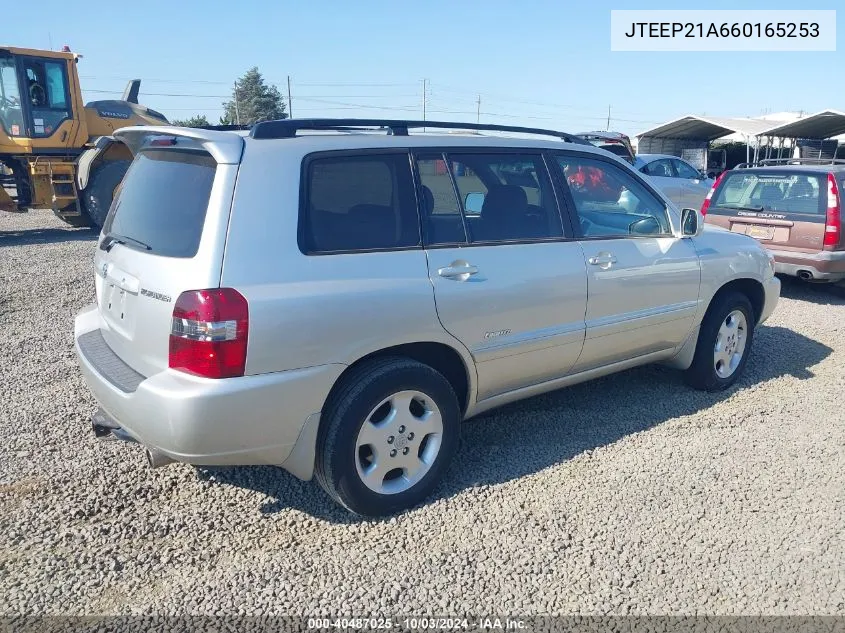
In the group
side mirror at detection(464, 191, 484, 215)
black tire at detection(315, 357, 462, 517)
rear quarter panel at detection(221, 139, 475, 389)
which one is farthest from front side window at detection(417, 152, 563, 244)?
black tire at detection(315, 357, 462, 517)

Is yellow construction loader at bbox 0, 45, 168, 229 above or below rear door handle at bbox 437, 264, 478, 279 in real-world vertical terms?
above

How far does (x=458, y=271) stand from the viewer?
10.9ft

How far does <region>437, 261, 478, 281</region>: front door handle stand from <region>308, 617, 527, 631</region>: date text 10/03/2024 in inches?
61.0

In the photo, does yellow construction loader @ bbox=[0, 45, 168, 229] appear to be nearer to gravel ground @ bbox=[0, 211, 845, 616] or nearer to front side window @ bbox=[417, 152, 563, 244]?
gravel ground @ bbox=[0, 211, 845, 616]

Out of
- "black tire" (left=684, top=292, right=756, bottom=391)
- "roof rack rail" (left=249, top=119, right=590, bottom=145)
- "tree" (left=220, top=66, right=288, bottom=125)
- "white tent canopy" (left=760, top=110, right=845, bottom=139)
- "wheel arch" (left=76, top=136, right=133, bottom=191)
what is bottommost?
"black tire" (left=684, top=292, right=756, bottom=391)

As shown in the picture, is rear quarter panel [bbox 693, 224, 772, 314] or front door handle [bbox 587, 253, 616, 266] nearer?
front door handle [bbox 587, 253, 616, 266]

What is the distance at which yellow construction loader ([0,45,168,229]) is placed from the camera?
40.2 feet

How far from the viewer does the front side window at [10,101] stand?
12.1 m

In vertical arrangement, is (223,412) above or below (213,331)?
below

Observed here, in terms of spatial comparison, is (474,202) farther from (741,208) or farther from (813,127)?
(813,127)

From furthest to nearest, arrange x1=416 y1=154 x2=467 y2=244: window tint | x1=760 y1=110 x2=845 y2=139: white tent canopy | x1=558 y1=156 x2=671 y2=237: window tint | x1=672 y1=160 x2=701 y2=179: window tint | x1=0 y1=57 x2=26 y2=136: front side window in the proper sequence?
1. x1=760 y1=110 x2=845 y2=139: white tent canopy
2. x1=672 y1=160 x2=701 y2=179: window tint
3. x1=0 y1=57 x2=26 y2=136: front side window
4. x1=558 y1=156 x2=671 y2=237: window tint
5. x1=416 y1=154 x2=467 y2=244: window tint

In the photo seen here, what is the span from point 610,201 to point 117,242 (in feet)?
9.91

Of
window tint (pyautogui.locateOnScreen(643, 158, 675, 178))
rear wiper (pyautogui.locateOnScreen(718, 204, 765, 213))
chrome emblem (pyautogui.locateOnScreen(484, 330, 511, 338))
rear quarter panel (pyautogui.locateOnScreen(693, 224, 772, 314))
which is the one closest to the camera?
chrome emblem (pyautogui.locateOnScreen(484, 330, 511, 338))

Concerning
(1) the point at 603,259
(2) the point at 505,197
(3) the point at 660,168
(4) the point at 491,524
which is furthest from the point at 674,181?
(4) the point at 491,524
